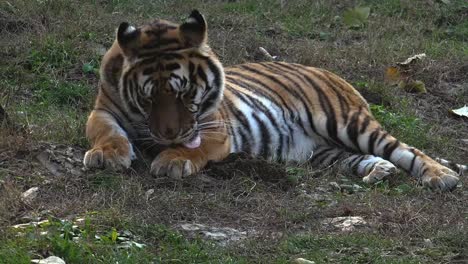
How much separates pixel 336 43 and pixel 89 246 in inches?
229

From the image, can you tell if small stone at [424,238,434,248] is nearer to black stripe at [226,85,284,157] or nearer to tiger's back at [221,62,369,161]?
tiger's back at [221,62,369,161]

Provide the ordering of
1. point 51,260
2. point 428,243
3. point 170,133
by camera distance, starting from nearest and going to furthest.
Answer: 1. point 51,260
2. point 428,243
3. point 170,133

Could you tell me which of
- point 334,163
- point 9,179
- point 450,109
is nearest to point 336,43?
point 450,109

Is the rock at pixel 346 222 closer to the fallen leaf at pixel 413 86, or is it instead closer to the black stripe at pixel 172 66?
the black stripe at pixel 172 66

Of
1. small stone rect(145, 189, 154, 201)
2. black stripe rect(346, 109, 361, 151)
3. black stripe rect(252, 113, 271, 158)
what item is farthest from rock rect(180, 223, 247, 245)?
black stripe rect(346, 109, 361, 151)

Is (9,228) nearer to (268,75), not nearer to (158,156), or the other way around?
(158,156)

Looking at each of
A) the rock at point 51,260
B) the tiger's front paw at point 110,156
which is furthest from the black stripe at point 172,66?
the rock at point 51,260

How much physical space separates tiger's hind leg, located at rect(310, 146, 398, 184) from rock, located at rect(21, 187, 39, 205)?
2.04 m

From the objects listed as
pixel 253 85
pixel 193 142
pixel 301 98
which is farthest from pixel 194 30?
pixel 301 98

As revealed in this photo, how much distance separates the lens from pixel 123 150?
5453mm

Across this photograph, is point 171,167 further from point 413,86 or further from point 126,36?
point 413,86

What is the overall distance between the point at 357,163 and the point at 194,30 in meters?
1.47

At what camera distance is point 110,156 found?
5.34 m

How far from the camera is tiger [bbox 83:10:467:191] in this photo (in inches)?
218
